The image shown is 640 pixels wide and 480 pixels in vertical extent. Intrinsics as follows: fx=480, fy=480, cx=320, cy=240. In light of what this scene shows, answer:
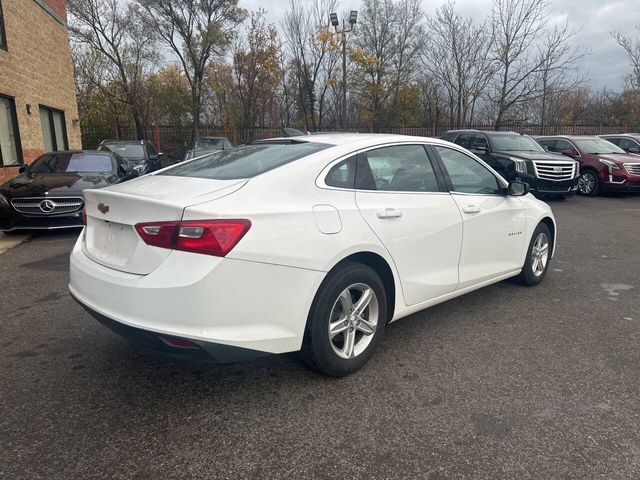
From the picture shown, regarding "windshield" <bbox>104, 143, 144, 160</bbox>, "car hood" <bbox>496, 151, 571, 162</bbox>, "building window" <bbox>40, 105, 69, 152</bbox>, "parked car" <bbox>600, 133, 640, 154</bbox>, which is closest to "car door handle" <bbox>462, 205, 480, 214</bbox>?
"car hood" <bbox>496, 151, 571, 162</bbox>

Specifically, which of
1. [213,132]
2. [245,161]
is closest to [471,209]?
[245,161]

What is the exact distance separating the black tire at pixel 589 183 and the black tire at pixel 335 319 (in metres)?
12.7

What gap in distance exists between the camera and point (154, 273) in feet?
8.16

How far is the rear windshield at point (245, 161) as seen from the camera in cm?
305

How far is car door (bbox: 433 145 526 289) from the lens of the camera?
3.89m

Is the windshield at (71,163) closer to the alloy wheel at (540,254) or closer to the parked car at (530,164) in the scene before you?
the alloy wheel at (540,254)

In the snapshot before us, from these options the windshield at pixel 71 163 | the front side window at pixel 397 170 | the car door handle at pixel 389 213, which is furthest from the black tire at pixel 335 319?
the windshield at pixel 71 163

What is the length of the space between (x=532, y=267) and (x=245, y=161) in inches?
128

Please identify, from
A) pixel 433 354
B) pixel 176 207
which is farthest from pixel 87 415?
pixel 433 354

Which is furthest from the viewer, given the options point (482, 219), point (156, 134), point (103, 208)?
point (156, 134)

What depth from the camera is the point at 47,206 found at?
24.2 ft

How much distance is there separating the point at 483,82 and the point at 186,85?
17.8 m

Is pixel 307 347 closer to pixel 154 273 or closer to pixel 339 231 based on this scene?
pixel 339 231

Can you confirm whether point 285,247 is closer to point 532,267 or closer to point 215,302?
point 215,302
